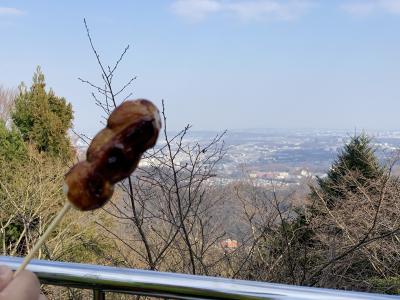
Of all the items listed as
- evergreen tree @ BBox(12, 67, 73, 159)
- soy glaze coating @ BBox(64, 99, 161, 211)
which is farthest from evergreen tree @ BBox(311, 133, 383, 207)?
soy glaze coating @ BBox(64, 99, 161, 211)

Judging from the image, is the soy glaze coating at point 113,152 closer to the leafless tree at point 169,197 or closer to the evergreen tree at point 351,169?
the leafless tree at point 169,197

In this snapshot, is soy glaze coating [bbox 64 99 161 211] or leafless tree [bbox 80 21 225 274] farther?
leafless tree [bbox 80 21 225 274]

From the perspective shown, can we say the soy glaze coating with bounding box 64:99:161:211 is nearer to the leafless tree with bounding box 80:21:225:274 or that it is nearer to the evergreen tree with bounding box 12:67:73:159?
the leafless tree with bounding box 80:21:225:274

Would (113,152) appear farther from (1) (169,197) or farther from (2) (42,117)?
(2) (42,117)

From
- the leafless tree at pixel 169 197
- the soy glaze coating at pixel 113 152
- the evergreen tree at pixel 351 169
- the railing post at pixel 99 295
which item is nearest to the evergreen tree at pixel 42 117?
the evergreen tree at pixel 351 169

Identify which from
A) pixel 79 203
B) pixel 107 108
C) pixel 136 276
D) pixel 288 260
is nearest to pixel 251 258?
pixel 288 260

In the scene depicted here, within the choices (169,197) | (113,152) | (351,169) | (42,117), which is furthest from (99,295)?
(42,117)

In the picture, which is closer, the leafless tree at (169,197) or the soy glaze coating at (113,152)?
the soy glaze coating at (113,152)
